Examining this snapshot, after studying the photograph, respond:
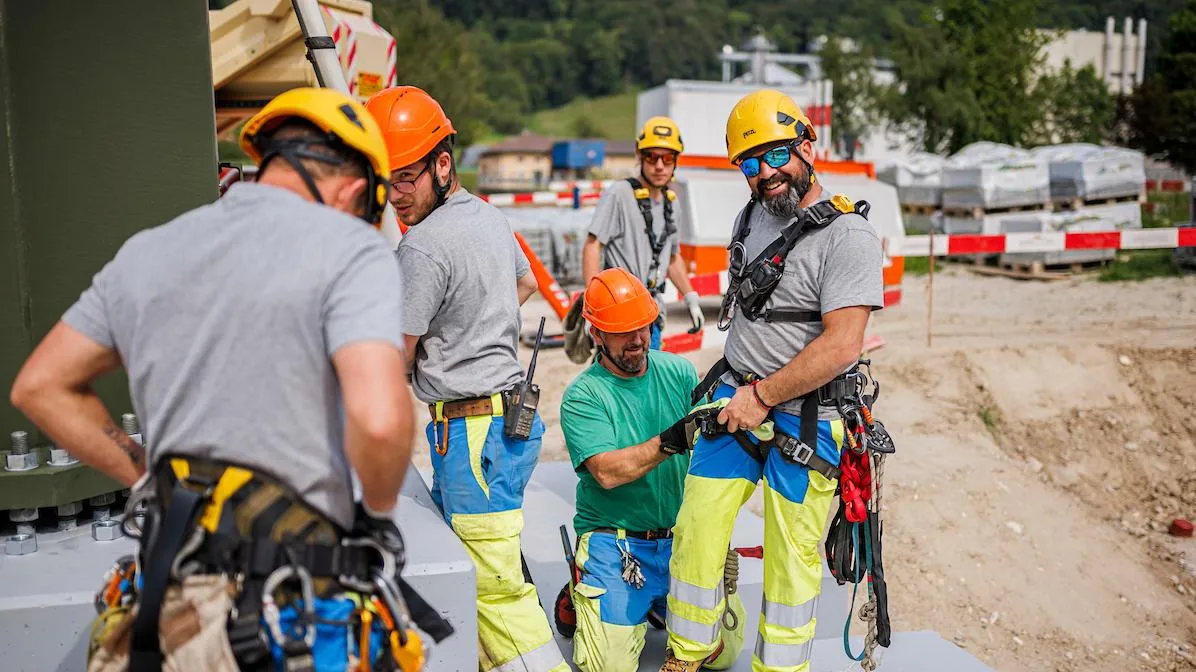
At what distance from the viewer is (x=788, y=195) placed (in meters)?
3.91

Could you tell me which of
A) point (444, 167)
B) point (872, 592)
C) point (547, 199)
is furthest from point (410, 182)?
point (547, 199)

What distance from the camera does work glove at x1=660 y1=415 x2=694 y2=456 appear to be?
402 cm

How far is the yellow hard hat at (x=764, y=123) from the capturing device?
12.7 feet

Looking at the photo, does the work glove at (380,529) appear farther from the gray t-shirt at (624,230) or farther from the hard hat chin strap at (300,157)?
the gray t-shirt at (624,230)

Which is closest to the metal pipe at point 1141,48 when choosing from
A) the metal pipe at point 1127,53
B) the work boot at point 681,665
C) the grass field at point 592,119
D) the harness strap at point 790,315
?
the metal pipe at point 1127,53

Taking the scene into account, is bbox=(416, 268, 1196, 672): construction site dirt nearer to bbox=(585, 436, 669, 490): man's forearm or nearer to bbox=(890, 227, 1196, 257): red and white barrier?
bbox=(890, 227, 1196, 257): red and white barrier

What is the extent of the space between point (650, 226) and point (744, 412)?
288 centimetres

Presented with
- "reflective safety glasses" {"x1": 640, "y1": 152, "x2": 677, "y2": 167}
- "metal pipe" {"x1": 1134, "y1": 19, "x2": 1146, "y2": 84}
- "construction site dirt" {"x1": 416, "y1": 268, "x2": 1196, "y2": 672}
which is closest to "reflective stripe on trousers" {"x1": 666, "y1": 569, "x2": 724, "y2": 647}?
"construction site dirt" {"x1": 416, "y1": 268, "x2": 1196, "y2": 672}

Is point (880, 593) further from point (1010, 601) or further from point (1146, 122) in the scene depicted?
point (1146, 122)

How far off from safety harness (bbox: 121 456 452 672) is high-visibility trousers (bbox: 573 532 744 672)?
83.5 inches

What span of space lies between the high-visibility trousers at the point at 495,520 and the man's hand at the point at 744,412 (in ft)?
2.25

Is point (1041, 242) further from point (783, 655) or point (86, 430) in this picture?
point (86, 430)

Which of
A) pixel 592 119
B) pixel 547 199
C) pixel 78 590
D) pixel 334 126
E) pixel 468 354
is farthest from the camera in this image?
pixel 592 119

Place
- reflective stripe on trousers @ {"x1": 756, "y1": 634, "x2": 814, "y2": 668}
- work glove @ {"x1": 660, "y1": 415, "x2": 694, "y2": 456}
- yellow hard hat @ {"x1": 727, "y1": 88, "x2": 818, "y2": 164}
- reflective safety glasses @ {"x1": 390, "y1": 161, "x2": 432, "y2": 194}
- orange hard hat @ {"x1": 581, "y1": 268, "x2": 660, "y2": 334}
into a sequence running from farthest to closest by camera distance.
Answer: orange hard hat @ {"x1": 581, "y1": 268, "x2": 660, "y2": 334} → work glove @ {"x1": 660, "y1": 415, "x2": 694, "y2": 456} → yellow hard hat @ {"x1": 727, "y1": 88, "x2": 818, "y2": 164} → reflective stripe on trousers @ {"x1": 756, "y1": 634, "x2": 814, "y2": 668} → reflective safety glasses @ {"x1": 390, "y1": 161, "x2": 432, "y2": 194}
